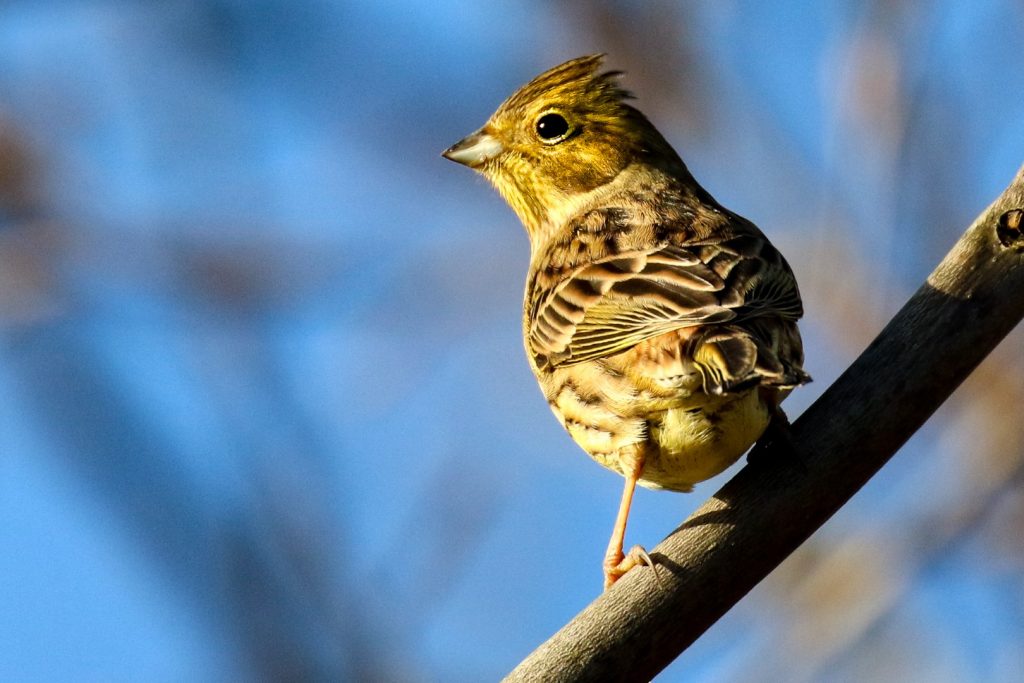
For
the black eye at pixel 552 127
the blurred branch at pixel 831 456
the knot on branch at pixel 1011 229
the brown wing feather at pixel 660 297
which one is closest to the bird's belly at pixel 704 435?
the brown wing feather at pixel 660 297

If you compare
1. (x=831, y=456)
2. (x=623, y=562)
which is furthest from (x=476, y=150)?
(x=831, y=456)

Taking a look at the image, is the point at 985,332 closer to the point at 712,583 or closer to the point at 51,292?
the point at 712,583

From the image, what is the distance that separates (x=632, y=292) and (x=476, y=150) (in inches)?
75.8

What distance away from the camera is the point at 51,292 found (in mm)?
6406

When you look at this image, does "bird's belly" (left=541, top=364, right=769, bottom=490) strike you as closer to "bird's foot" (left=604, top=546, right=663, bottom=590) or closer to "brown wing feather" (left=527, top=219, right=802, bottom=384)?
"brown wing feather" (left=527, top=219, right=802, bottom=384)

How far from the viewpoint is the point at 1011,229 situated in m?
3.84

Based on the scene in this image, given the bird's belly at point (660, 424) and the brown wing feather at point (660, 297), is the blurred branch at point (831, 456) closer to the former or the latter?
the brown wing feather at point (660, 297)

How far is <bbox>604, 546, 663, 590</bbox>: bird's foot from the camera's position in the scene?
376 cm

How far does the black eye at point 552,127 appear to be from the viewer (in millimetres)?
6543

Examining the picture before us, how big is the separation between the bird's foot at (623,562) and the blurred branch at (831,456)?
0.08 feet

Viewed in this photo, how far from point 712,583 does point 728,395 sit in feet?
2.20

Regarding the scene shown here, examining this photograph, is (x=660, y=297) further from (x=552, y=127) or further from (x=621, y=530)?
(x=552, y=127)

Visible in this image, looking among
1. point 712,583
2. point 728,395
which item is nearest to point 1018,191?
point 728,395

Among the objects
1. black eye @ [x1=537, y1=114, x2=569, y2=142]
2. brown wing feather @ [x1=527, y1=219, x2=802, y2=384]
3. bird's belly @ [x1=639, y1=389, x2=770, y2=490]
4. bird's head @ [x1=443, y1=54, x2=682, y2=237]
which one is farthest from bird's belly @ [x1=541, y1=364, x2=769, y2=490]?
black eye @ [x1=537, y1=114, x2=569, y2=142]
